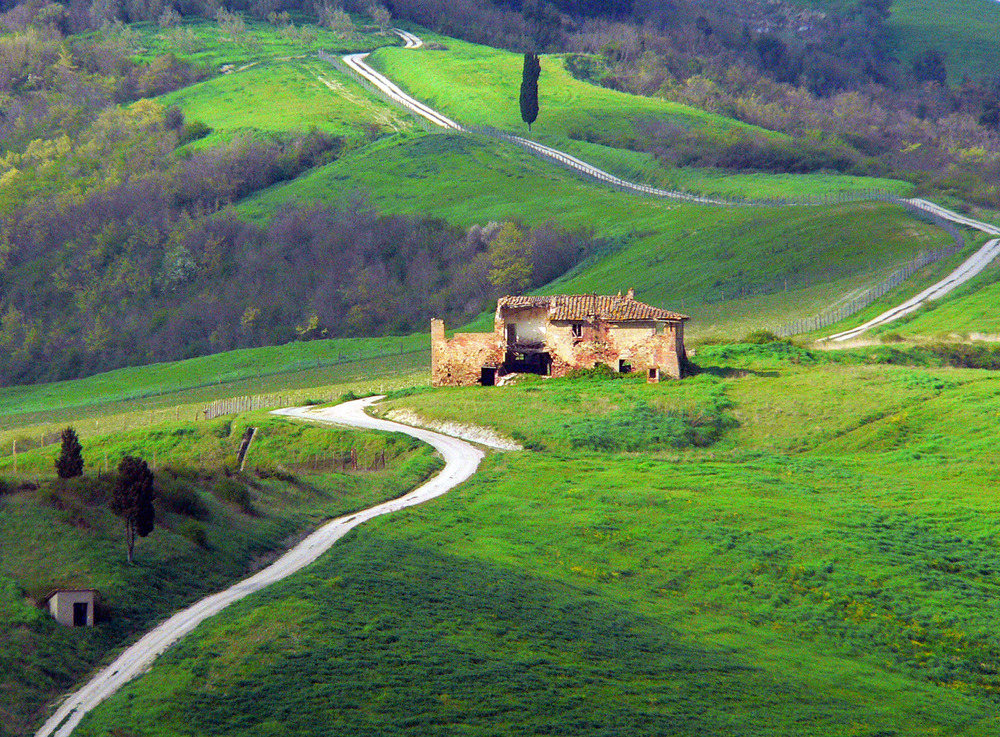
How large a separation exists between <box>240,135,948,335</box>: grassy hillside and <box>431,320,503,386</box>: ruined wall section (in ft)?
86.6

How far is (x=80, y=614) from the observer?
3028cm

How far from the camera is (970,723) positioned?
30.5m

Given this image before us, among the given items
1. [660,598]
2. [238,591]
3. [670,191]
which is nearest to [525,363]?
[660,598]

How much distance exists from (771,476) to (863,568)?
44.2 ft

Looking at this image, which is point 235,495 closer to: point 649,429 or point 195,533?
point 195,533

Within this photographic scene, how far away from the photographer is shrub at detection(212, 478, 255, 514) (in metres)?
42.9

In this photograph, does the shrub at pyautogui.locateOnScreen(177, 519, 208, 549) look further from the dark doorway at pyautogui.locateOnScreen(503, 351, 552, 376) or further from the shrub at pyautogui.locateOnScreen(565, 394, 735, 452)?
the dark doorway at pyautogui.locateOnScreen(503, 351, 552, 376)

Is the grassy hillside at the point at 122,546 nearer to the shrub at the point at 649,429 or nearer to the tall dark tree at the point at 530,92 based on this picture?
the shrub at the point at 649,429

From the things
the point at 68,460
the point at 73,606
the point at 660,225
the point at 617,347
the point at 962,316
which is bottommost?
the point at 617,347

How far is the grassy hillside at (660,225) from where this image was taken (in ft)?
371

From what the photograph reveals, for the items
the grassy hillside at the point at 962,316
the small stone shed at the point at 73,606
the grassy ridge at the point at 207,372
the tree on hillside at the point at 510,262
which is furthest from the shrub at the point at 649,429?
the tree on hillside at the point at 510,262

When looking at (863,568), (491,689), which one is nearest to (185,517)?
(491,689)

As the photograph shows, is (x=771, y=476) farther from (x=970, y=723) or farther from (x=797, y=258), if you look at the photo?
(x=797, y=258)

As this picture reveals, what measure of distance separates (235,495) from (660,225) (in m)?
106
